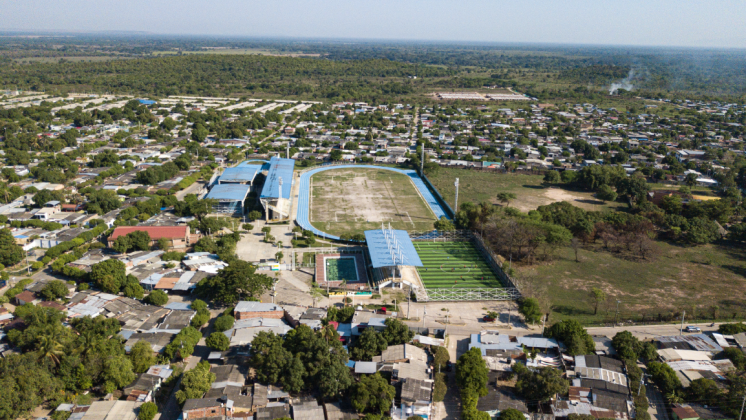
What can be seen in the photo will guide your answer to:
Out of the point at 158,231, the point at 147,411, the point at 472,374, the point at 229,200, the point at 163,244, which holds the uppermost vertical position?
the point at 229,200

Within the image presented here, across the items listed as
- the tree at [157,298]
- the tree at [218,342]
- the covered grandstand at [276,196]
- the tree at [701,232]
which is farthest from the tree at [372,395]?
the tree at [701,232]

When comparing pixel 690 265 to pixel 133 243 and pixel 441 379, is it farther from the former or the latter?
pixel 133 243

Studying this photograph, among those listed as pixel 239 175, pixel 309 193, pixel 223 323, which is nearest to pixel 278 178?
pixel 309 193

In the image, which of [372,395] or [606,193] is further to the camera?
[606,193]

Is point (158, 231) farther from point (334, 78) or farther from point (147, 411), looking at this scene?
point (334, 78)

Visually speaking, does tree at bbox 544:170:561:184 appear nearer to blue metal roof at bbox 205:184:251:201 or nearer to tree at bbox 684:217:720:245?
tree at bbox 684:217:720:245

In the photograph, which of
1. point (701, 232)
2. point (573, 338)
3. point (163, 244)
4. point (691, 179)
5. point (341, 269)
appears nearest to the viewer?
point (573, 338)

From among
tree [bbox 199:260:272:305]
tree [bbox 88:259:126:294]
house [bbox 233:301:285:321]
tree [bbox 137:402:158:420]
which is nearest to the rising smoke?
tree [bbox 199:260:272:305]
